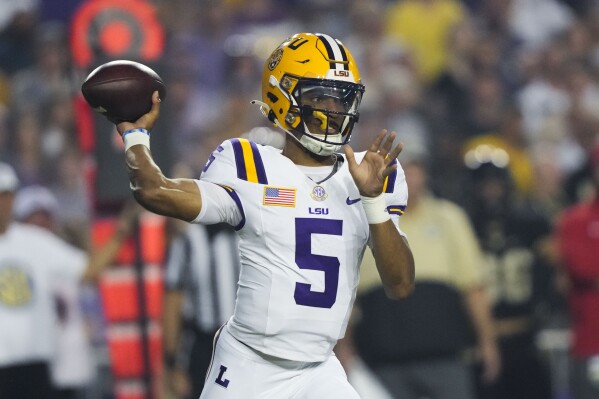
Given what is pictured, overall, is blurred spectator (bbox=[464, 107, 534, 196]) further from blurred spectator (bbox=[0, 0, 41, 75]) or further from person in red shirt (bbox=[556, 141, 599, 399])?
blurred spectator (bbox=[0, 0, 41, 75])

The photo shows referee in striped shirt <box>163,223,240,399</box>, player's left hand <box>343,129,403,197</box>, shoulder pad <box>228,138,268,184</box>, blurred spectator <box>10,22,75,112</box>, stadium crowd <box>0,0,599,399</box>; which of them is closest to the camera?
player's left hand <box>343,129,403,197</box>

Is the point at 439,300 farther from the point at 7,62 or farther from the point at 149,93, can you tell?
the point at 7,62

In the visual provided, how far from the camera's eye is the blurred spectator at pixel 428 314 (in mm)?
6926

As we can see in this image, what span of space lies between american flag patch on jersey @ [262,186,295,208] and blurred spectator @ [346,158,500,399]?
8.95 feet

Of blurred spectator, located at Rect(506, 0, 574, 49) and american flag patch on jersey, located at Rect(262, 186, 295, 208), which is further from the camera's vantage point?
blurred spectator, located at Rect(506, 0, 574, 49)

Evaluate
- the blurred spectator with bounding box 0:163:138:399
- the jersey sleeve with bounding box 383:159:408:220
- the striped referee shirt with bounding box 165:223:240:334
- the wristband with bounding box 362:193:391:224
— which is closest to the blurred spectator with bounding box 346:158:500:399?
the striped referee shirt with bounding box 165:223:240:334

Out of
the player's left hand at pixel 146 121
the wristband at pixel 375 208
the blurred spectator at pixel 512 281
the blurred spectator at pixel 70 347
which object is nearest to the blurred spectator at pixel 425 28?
the blurred spectator at pixel 512 281

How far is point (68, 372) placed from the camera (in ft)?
25.1

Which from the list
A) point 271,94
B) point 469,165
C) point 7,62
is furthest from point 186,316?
point 7,62

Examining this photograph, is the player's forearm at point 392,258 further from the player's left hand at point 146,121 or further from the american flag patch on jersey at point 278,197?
the player's left hand at point 146,121

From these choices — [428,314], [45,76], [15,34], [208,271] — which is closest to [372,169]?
[208,271]

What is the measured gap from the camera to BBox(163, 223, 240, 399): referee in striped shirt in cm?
673

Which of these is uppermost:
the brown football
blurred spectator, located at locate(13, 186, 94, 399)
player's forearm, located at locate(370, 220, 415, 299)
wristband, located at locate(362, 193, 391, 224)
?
the brown football

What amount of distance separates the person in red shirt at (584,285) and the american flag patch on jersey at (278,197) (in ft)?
11.1
